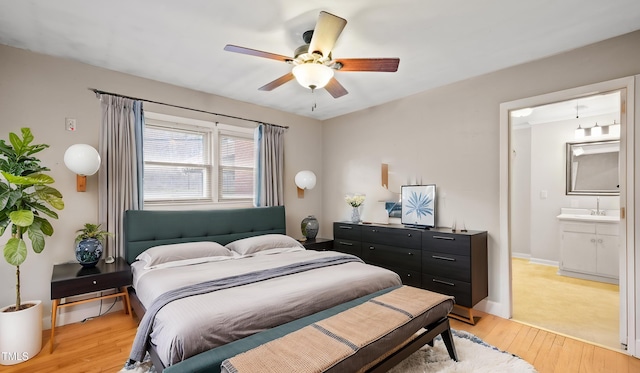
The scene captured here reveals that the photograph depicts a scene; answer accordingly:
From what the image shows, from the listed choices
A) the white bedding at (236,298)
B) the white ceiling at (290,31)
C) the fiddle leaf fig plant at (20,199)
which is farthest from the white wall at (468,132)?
the fiddle leaf fig plant at (20,199)

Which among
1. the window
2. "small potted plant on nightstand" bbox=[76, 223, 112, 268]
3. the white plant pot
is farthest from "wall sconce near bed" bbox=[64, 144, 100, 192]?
the white plant pot

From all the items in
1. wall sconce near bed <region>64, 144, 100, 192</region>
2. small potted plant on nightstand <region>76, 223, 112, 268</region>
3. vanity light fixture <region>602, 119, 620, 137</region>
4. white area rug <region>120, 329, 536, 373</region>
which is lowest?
white area rug <region>120, 329, 536, 373</region>

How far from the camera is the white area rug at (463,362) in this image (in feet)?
6.92

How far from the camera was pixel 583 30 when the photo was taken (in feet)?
7.80

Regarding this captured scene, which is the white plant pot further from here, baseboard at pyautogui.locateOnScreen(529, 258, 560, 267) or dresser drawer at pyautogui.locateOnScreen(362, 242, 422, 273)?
baseboard at pyautogui.locateOnScreen(529, 258, 560, 267)

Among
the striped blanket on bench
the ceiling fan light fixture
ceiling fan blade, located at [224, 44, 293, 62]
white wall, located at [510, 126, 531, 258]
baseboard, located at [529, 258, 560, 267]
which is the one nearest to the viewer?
the striped blanket on bench

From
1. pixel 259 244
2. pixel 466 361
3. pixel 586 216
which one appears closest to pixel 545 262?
pixel 586 216

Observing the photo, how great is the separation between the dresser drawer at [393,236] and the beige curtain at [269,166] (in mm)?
1433

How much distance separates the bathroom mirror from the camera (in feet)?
15.0

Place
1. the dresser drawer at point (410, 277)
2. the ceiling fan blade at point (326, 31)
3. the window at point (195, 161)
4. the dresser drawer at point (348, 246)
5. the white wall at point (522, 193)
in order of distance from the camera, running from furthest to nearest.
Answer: the white wall at point (522, 193) → the dresser drawer at point (348, 246) → the window at point (195, 161) → the dresser drawer at point (410, 277) → the ceiling fan blade at point (326, 31)

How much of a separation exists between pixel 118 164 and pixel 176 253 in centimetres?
119

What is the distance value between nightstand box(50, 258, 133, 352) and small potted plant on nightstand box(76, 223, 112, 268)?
7 cm

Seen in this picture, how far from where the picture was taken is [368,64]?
221 centimetres

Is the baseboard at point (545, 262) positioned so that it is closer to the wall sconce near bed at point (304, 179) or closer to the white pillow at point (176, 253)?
the wall sconce near bed at point (304, 179)
